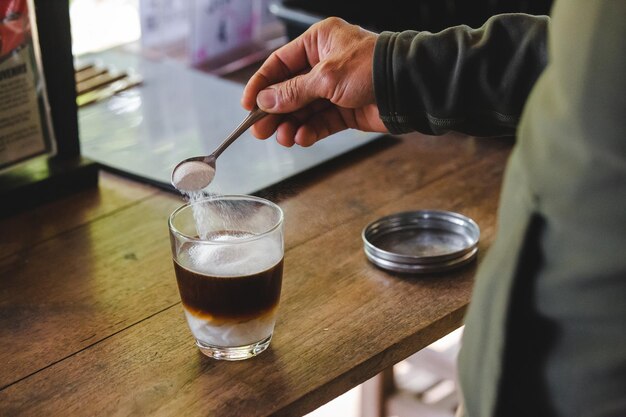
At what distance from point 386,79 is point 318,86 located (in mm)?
96

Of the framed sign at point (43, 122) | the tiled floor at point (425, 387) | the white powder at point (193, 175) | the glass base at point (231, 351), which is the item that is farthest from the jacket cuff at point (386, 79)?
the tiled floor at point (425, 387)

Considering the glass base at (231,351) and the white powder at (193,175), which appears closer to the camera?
the glass base at (231,351)

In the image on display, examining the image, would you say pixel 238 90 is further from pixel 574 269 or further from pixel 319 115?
pixel 574 269

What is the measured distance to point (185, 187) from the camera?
127cm

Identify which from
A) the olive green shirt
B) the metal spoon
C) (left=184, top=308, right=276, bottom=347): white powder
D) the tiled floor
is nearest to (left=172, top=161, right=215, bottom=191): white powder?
the metal spoon

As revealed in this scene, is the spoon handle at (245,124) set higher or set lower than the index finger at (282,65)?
lower

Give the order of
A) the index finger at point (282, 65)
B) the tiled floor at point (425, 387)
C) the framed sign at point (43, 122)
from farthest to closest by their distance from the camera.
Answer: the tiled floor at point (425, 387), the framed sign at point (43, 122), the index finger at point (282, 65)

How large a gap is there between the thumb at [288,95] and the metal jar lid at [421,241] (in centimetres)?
20

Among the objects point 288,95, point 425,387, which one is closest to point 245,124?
point 288,95

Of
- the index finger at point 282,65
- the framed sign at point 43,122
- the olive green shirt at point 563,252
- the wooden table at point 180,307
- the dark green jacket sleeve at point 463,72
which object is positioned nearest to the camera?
the olive green shirt at point 563,252

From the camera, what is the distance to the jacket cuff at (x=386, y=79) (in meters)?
1.24

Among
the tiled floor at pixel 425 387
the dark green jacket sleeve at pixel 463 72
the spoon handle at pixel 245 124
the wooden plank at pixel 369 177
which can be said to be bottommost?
the tiled floor at pixel 425 387

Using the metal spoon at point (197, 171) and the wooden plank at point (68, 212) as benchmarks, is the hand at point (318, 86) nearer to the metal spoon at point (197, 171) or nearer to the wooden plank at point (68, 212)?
the metal spoon at point (197, 171)

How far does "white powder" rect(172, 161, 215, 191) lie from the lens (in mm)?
1264
